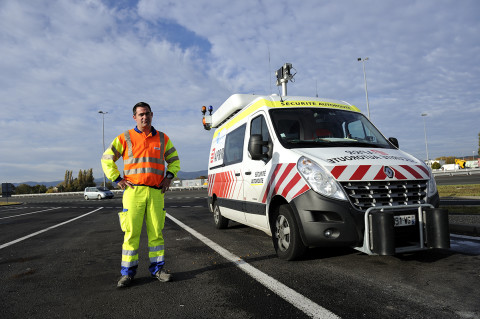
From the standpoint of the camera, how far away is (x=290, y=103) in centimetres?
533

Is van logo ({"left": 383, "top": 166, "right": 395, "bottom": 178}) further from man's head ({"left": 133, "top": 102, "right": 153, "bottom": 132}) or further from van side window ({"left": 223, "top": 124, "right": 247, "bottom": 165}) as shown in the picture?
man's head ({"left": 133, "top": 102, "right": 153, "bottom": 132})

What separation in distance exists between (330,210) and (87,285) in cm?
281

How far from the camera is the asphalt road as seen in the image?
109 inches

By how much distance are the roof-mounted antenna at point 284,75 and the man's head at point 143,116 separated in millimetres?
5139

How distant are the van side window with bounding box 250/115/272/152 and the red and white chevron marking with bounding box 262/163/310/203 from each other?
0.58 m

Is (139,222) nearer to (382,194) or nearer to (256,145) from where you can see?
(256,145)

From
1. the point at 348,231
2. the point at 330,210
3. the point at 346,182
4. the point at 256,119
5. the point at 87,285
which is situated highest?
the point at 256,119

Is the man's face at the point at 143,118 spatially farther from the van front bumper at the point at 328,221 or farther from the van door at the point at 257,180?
the van front bumper at the point at 328,221

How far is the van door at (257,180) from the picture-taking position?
15.8 ft

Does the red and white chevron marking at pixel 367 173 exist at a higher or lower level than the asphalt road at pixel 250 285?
higher

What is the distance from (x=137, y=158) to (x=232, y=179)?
2.70 metres

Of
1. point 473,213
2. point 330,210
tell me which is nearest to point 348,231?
point 330,210

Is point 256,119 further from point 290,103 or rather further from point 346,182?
point 346,182

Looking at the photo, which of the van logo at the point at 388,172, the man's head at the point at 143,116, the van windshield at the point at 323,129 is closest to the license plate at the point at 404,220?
the van logo at the point at 388,172
